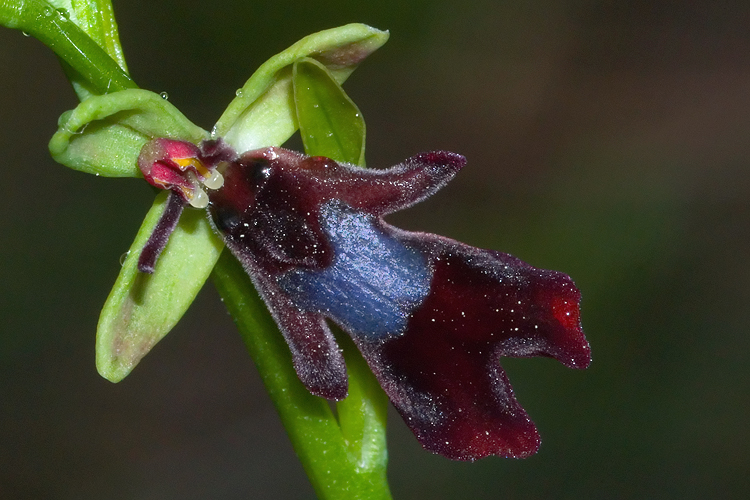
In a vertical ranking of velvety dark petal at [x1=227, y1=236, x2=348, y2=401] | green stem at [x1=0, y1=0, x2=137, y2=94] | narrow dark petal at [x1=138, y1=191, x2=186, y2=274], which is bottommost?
velvety dark petal at [x1=227, y1=236, x2=348, y2=401]

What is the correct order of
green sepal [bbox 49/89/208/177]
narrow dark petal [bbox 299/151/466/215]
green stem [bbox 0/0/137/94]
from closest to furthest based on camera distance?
green sepal [bbox 49/89/208/177], green stem [bbox 0/0/137/94], narrow dark petal [bbox 299/151/466/215]

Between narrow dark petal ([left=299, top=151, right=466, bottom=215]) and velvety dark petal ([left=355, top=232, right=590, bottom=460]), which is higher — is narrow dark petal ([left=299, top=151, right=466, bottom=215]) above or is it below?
above

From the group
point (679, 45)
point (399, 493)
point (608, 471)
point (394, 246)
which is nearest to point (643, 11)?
point (679, 45)

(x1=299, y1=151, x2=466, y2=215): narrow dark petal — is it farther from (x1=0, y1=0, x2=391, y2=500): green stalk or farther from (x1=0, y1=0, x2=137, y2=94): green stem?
(x1=0, y1=0, x2=137, y2=94): green stem

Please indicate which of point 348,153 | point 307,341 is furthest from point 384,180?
point 307,341

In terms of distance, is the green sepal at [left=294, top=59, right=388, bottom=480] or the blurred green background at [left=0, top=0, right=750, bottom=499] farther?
the blurred green background at [left=0, top=0, right=750, bottom=499]

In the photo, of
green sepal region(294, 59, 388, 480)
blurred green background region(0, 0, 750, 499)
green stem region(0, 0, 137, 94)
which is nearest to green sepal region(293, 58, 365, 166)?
green sepal region(294, 59, 388, 480)

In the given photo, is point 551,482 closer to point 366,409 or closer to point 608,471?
point 608,471
